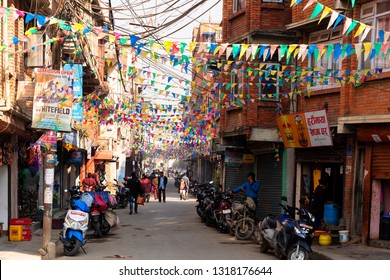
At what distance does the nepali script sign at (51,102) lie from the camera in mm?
12414

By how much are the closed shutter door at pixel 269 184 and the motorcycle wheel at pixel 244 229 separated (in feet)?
12.7

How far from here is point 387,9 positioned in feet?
46.7

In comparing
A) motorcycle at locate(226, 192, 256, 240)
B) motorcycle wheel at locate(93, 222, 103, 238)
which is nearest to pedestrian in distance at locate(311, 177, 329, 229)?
motorcycle at locate(226, 192, 256, 240)

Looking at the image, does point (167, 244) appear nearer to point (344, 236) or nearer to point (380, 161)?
point (344, 236)

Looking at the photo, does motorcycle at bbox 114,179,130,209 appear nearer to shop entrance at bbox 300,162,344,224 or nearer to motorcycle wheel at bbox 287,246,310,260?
shop entrance at bbox 300,162,344,224

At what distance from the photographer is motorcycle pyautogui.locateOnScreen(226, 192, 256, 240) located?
651 inches

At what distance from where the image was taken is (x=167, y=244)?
1493 centimetres

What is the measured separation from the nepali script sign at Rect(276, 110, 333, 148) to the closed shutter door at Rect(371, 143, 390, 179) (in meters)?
1.48

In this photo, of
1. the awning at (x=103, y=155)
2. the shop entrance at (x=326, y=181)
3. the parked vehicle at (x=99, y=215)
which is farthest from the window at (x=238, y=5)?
the awning at (x=103, y=155)

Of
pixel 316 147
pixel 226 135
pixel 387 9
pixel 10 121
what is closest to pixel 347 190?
pixel 316 147

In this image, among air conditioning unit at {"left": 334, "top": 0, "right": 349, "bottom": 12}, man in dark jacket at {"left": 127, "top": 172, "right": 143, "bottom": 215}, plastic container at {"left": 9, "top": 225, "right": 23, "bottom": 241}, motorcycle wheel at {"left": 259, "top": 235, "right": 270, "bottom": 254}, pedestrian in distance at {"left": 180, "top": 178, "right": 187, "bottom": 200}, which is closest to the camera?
motorcycle wheel at {"left": 259, "top": 235, "right": 270, "bottom": 254}

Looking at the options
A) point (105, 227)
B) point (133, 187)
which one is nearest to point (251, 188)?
point (105, 227)
